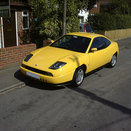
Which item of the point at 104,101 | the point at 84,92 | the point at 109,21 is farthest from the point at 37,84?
the point at 109,21

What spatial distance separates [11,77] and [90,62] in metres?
2.59

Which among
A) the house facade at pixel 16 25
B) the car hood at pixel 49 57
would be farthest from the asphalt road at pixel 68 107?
the house facade at pixel 16 25

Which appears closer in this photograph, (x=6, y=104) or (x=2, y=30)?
(x=6, y=104)

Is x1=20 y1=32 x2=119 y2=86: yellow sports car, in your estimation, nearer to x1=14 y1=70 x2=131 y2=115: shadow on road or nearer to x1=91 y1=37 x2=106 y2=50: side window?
x1=91 y1=37 x2=106 y2=50: side window

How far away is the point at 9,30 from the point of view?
34.8 ft

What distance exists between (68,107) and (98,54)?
8.43 feet

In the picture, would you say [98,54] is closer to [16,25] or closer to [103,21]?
[16,25]

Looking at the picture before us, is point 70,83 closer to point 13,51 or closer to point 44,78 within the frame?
point 44,78

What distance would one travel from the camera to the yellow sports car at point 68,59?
4.75m

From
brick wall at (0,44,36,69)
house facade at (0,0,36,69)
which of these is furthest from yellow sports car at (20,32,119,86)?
house facade at (0,0,36,69)

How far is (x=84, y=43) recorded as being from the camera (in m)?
5.82

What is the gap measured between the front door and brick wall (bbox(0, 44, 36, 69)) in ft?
12.9

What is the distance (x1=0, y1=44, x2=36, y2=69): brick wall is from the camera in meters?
6.29

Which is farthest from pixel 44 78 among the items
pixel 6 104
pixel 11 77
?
pixel 11 77
